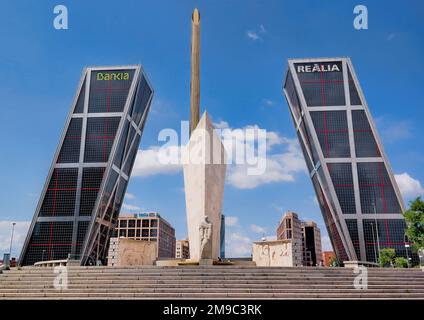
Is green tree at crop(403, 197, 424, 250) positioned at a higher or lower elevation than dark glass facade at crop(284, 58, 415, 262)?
lower

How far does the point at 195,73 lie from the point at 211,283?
17.7 m


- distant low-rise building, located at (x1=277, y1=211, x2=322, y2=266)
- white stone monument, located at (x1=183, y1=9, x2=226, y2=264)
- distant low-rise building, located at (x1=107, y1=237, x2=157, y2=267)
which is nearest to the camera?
white stone monument, located at (x1=183, y1=9, x2=226, y2=264)

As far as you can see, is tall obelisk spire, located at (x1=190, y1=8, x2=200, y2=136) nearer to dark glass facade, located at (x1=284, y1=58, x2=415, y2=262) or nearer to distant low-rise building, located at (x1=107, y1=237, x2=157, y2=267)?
distant low-rise building, located at (x1=107, y1=237, x2=157, y2=267)

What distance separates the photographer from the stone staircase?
14602 millimetres

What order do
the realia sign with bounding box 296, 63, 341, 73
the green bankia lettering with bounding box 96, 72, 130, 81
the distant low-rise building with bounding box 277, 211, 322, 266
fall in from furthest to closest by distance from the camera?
the distant low-rise building with bounding box 277, 211, 322, 266, the green bankia lettering with bounding box 96, 72, 130, 81, the realia sign with bounding box 296, 63, 341, 73

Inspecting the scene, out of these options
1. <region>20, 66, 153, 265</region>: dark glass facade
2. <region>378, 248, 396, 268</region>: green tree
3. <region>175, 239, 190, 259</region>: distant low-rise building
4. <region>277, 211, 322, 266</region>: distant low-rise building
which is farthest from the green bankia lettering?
<region>175, 239, 190, 259</region>: distant low-rise building

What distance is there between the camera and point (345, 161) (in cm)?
6297

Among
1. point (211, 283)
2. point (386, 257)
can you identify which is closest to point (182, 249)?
point (386, 257)

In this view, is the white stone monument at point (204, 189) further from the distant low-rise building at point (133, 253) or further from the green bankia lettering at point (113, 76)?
the green bankia lettering at point (113, 76)

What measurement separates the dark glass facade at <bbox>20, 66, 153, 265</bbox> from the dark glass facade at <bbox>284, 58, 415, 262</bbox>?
3212cm

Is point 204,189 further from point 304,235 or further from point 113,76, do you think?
point 304,235
